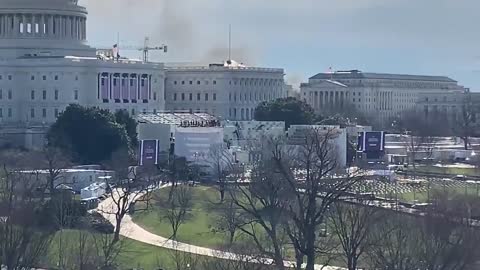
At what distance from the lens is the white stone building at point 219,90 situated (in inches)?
4067

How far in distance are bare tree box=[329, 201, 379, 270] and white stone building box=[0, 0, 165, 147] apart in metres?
51.6

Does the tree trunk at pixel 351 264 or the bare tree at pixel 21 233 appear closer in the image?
the tree trunk at pixel 351 264

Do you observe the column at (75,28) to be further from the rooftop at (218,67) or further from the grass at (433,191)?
the grass at (433,191)

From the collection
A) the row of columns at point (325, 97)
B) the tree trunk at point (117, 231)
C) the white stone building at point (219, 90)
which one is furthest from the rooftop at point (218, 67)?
the tree trunk at point (117, 231)

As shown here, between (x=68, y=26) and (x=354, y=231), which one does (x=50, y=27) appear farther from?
(x=354, y=231)

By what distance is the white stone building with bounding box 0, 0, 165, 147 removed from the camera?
3553 inches

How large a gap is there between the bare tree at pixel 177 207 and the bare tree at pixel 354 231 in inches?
313

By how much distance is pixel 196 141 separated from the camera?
6950 centimetres

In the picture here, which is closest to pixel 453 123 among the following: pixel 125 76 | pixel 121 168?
pixel 125 76

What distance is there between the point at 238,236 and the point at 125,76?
53137 millimetres

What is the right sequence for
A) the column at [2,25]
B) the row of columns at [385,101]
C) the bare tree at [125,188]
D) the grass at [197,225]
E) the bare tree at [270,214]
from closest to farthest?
the bare tree at [270,214], the grass at [197,225], the bare tree at [125,188], the column at [2,25], the row of columns at [385,101]

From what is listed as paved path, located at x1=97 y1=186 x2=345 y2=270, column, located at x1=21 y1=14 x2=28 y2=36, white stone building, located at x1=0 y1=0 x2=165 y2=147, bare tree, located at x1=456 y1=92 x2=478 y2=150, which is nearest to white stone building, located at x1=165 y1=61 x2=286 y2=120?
white stone building, located at x1=0 y1=0 x2=165 y2=147

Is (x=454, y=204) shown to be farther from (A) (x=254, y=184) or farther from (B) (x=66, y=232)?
(B) (x=66, y=232)

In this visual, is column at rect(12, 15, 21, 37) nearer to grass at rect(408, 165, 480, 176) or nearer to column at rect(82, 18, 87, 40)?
column at rect(82, 18, 87, 40)
